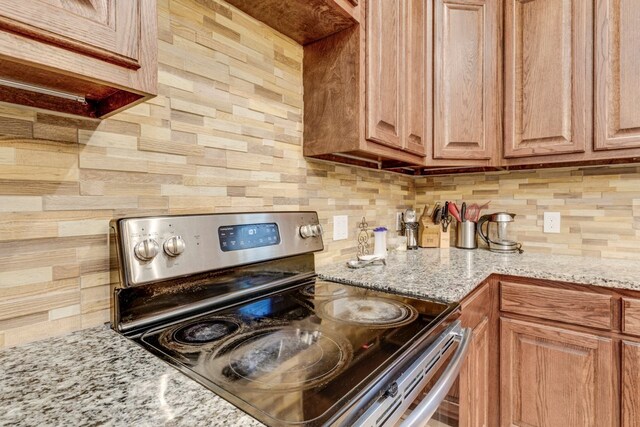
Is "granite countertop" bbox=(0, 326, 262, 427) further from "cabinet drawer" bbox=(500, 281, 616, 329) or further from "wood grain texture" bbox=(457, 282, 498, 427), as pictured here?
"cabinet drawer" bbox=(500, 281, 616, 329)

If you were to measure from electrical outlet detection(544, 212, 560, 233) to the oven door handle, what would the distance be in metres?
1.24

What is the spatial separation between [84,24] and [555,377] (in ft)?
5.92

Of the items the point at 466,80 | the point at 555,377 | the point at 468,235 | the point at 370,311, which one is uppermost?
the point at 466,80

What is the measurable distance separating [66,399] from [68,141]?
22.5 inches

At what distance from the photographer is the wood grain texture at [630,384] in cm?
117

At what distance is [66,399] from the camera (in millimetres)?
491

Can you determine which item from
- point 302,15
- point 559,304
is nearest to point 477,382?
point 559,304

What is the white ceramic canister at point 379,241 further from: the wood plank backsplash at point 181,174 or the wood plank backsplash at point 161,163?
the wood plank backsplash at point 161,163

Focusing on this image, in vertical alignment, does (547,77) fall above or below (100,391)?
above

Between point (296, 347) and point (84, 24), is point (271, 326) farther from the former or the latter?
point (84, 24)

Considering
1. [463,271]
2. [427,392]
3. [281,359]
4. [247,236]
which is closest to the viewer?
[281,359]

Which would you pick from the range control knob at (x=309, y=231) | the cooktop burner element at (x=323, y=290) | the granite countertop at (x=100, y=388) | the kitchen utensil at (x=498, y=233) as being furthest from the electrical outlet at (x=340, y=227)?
the kitchen utensil at (x=498, y=233)

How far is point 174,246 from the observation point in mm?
812

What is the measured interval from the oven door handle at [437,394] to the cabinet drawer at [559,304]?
59 cm
